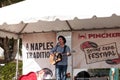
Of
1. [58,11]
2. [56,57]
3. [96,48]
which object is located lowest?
[56,57]

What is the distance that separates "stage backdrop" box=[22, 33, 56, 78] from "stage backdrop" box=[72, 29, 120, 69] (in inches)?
31.8

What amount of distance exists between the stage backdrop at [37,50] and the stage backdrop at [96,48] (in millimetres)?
809

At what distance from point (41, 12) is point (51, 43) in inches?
128

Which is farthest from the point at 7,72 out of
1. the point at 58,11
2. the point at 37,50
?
the point at 58,11

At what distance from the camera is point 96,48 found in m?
11.6

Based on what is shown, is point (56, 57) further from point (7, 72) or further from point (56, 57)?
point (7, 72)

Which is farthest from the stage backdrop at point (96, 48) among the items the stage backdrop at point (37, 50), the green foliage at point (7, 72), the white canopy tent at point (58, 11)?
the green foliage at point (7, 72)

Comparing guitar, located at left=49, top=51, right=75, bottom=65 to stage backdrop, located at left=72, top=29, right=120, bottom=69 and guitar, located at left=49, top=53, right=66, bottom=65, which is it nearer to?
guitar, located at left=49, top=53, right=66, bottom=65

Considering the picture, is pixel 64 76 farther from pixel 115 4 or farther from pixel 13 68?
pixel 13 68

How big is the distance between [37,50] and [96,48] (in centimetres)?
187

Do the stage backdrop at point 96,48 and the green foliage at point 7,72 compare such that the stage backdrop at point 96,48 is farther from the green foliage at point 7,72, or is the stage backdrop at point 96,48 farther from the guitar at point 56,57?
the green foliage at point 7,72

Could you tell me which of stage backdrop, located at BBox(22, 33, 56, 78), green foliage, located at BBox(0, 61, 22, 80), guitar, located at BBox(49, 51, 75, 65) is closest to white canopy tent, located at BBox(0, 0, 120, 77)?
guitar, located at BBox(49, 51, 75, 65)

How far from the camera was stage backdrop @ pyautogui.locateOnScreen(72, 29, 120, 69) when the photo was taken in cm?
1141

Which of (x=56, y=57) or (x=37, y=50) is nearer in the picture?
(x=56, y=57)
